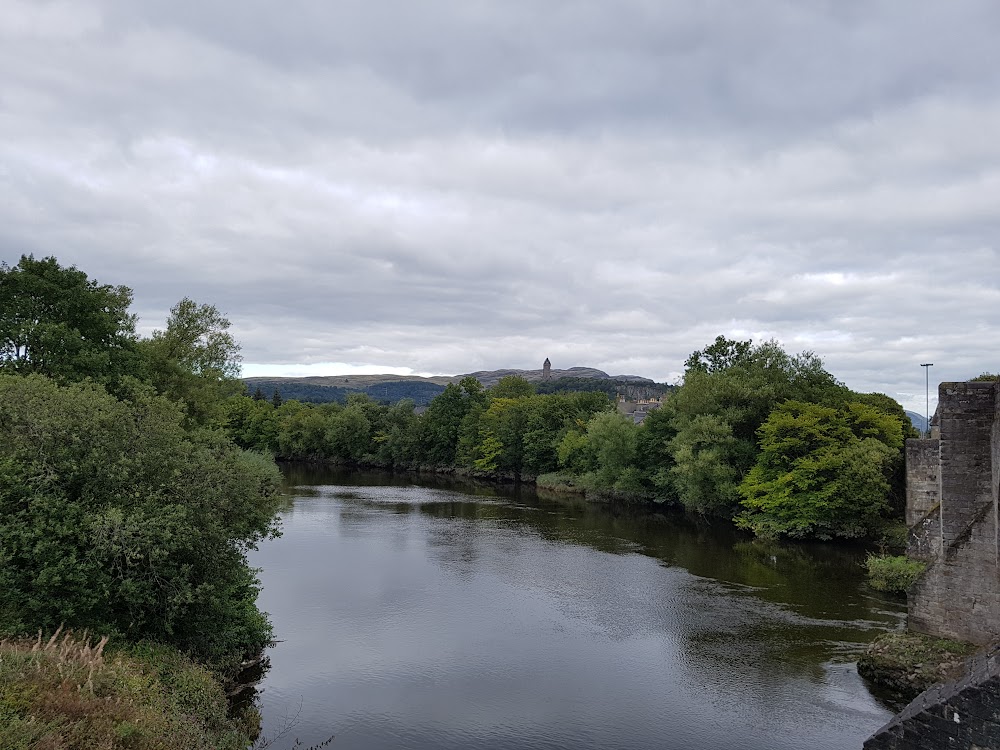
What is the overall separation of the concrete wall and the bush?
825 cm

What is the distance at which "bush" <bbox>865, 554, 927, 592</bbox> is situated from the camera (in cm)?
2070

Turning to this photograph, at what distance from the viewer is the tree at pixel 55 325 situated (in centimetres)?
1976

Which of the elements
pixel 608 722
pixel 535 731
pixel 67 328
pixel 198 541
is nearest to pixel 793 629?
pixel 608 722

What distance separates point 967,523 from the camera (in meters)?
12.8

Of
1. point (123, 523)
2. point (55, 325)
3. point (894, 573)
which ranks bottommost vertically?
point (894, 573)

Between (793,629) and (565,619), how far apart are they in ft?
19.3

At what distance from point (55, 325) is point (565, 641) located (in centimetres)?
1686

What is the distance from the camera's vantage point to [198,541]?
12.0 m

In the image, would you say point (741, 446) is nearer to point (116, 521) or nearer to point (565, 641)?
point (565, 641)

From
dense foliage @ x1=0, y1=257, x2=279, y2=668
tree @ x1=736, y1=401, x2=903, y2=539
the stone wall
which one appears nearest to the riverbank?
the stone wall

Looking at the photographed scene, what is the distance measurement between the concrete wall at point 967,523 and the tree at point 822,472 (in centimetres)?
1640

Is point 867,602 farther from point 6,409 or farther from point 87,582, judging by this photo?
point 6,409

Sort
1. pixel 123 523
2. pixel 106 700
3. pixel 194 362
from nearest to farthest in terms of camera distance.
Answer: pixel 106 700 < pixel 123 523 < pixel 194 362

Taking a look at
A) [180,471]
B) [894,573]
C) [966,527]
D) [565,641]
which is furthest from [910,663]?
[180,471]
